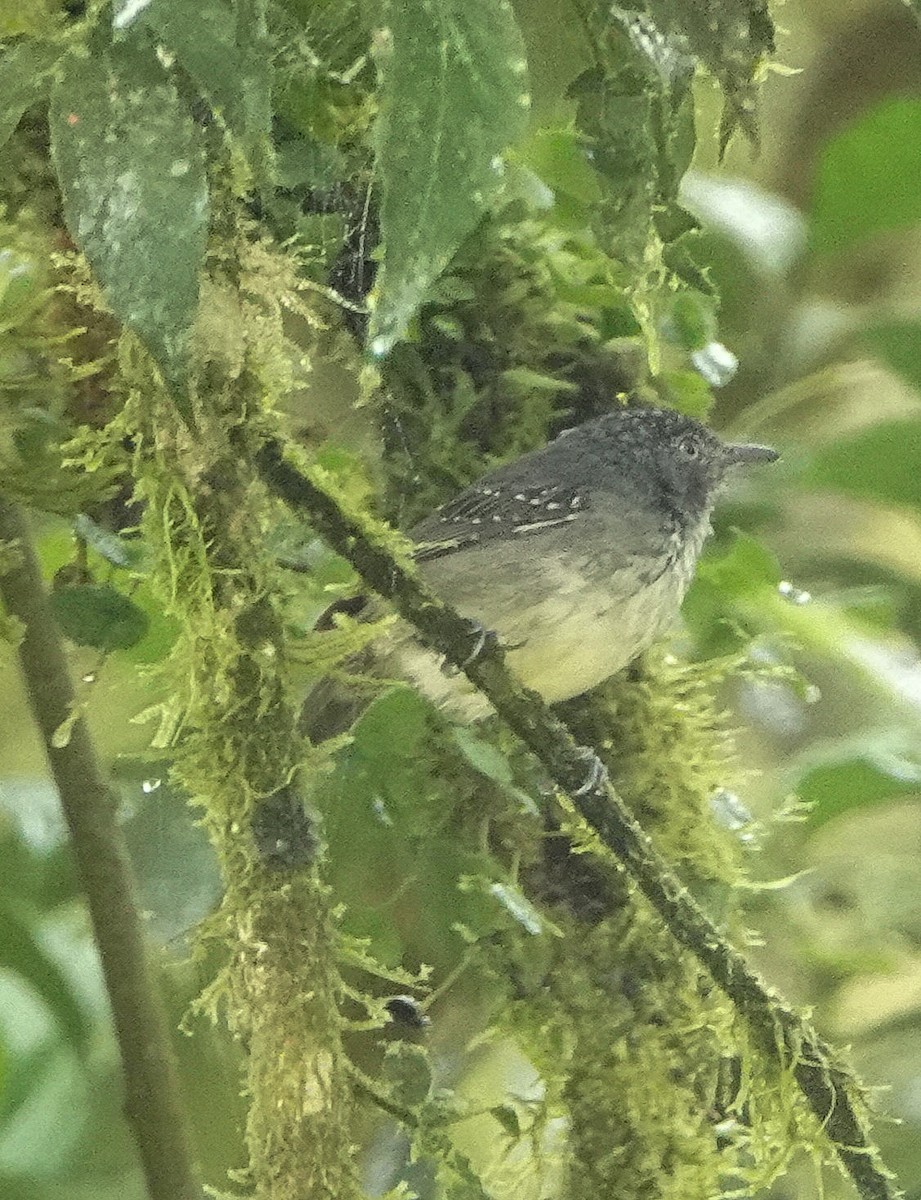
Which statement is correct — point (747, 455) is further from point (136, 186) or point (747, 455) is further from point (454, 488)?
point (136, 186)

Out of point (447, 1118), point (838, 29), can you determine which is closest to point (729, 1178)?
point (447, 1118)

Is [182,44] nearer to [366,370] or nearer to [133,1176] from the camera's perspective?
[366,370]

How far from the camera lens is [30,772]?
172 centimetres

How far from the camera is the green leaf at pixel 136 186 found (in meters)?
0.64

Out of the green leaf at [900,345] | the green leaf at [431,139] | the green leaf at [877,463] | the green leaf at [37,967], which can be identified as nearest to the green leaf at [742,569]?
the green leaf at [877,463]

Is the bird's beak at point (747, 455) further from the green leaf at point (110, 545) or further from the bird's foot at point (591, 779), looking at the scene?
the green leaf at point (110, 545)

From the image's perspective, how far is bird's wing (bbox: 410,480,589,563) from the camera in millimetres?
1384

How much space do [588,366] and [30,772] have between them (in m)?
0.84

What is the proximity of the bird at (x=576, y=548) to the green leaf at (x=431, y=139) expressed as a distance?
2.37 feet

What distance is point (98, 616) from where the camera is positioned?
1079mm

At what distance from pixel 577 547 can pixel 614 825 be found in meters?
0.52

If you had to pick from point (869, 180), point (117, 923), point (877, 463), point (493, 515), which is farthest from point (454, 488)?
point (869, 180)

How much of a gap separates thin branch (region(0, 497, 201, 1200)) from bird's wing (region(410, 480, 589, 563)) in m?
0.36

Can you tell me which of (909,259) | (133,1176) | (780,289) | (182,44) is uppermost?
(182,44)
